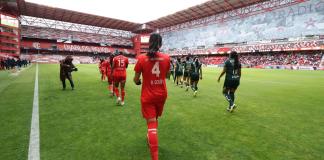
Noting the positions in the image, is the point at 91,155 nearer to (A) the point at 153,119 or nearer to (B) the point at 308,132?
(A) the point at 153,119

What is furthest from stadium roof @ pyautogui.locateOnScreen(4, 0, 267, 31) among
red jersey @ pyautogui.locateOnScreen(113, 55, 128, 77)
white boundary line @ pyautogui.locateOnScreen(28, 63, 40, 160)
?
white boundary line @ pyautogui.locateOnScreen(28, 63, 40, 160)

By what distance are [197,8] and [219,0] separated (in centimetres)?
723

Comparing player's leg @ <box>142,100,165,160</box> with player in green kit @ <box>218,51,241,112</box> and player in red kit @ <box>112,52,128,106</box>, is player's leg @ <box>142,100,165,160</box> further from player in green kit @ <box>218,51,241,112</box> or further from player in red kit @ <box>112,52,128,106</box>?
player in red kit @ <box>112,52,128,106</box>

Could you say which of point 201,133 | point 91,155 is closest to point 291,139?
point 201,133

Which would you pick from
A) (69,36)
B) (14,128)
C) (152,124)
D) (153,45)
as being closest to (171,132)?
(152,124)

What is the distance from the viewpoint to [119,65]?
26.3 ft

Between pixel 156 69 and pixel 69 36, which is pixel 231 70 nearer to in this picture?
pixel 156 69

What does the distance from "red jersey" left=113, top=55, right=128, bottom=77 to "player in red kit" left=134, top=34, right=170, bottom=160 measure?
4.33 m

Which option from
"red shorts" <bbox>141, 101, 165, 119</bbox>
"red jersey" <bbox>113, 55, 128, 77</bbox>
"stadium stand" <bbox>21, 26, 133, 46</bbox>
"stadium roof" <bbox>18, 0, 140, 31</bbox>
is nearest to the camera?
"red shorts" <bbox>141, 101, 165, 119</bbox>

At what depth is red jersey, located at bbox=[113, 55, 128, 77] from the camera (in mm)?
7977

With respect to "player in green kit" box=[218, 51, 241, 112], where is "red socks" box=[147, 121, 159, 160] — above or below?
below

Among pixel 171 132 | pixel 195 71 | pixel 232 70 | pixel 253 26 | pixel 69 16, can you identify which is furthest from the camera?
pixel 69 16

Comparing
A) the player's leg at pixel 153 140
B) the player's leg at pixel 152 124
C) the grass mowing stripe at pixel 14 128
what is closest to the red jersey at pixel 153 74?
the player's leg at pixel 152 124

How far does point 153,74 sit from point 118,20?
75.8 m
